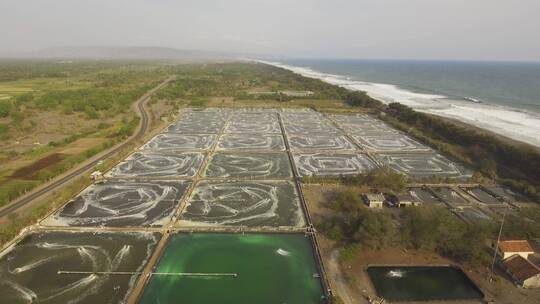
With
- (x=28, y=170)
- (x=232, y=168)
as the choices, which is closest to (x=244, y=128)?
(x=232, y=168)

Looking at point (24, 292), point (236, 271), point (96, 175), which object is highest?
point (96, 175)

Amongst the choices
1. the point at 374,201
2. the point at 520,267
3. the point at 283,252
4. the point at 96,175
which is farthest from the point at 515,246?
the point at 96,175

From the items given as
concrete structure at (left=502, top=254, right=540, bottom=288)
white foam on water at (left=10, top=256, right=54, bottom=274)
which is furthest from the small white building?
white foam on water at (left=10, top=256, right=54, bottom=274)

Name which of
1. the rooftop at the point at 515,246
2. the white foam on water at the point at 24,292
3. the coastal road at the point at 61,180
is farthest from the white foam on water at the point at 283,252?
the coastal road at the point at 61,180

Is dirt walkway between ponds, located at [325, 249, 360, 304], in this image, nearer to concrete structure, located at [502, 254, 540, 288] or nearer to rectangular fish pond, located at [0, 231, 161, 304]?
concrete structure, located at [502, 254, 540, 288]

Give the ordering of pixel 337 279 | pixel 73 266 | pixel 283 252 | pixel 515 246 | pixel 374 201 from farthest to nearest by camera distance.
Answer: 1. pixel 374 201
2. pixel 283 252
3. pixel 515 246
4. pixel 73 266
5. pixel 337 279

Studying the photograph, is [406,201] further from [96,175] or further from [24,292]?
[96,175]
